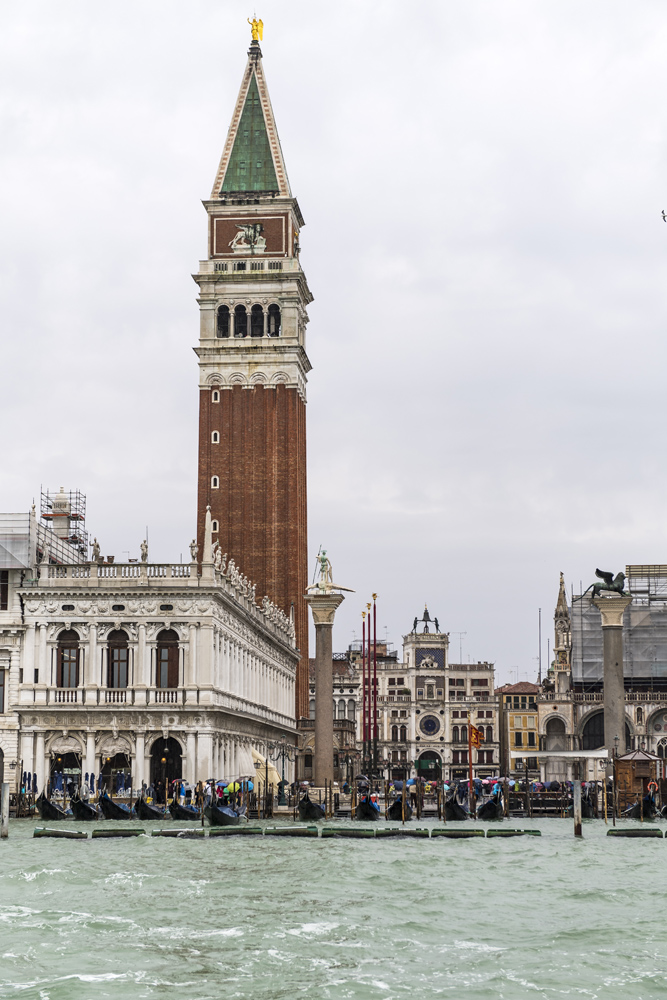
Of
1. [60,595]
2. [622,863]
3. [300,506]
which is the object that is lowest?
[622,863]

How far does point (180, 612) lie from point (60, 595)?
4945 mm

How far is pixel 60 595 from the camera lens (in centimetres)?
5759

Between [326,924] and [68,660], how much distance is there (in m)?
34.3

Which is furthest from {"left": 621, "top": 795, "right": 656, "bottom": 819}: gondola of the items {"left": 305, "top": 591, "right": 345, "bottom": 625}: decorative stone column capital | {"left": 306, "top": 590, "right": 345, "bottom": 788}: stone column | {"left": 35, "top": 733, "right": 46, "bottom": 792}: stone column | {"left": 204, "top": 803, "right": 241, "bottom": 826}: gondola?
{"left": 35, "top": 733, "right": 46, "bottom": 792}: stone column

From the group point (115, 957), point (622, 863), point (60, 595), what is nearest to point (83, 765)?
point (60, 595)

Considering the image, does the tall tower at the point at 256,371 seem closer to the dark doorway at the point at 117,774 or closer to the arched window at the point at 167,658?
the arched window at the point at 167,658

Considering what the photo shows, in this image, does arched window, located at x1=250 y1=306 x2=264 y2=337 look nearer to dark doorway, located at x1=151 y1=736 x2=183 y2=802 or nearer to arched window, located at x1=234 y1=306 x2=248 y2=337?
arched window, located at x1=234 y1=306 x2=248 y2=337

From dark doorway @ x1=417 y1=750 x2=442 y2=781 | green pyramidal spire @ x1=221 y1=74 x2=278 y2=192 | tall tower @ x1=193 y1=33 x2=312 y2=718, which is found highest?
green pyramidal spire @ x1=221 y1=74 x2=278 y2=192

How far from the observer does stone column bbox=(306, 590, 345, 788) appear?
61.9 meters

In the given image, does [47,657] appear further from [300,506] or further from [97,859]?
[300,506]

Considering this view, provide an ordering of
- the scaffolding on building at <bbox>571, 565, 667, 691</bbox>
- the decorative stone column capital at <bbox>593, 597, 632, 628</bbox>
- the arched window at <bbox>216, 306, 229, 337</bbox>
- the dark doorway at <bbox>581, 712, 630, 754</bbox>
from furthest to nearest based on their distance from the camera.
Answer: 1. the dark doorway at <bbox>581, 712, 630, 754</bbox>
2. the scaffolding on building at <bbox>571, 565, 667, 691</bbox>
3. the arched window at <bbox>216, 306, 229, 337</bbox>
4. the decorative stone column capital at <bbox>593, 597, 632, 628</bbox>

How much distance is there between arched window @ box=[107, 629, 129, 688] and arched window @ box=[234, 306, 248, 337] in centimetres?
3939

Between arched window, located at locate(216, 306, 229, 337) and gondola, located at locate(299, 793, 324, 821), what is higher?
arched window, located at locate(216, 306, 229, 337)

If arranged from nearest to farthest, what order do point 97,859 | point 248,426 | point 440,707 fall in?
point 97,859 → point 248,426 → point 440,707
